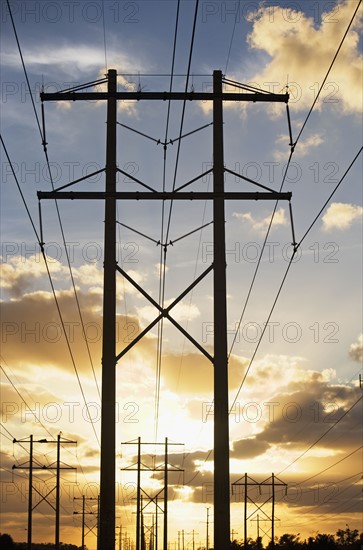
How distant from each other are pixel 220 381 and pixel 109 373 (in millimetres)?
2681

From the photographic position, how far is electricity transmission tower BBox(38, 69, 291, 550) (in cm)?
2394

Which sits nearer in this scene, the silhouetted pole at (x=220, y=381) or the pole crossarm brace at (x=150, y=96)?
the silhouetted pole at (x=220, y=381)

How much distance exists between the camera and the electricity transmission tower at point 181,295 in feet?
78.5

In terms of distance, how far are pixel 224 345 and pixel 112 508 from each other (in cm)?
469

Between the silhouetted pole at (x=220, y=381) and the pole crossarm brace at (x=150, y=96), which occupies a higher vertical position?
the pole crossarm brace at (x=150, y=96)

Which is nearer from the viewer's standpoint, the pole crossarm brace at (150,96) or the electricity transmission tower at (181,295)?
the electricity transmission tower at (181,295)

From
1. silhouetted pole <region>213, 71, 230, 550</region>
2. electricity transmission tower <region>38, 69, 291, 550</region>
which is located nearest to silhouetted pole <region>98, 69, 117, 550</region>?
electricity transmission tower <region>38, 69, 291, 550</region>

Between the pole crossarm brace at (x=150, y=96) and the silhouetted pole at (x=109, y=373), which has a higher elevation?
the pole crossarm brace at (x=150, y=96)

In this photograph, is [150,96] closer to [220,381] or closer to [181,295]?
[181,295]

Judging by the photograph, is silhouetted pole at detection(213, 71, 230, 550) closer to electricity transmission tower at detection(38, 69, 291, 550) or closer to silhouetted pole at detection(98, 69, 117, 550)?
electricity transmission tower at detection(38, 69, 291, 550)

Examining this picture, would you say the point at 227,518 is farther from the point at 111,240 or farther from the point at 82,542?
the point at 82,542

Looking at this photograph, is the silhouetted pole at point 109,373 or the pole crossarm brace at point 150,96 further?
the pole crossarm brace at point 150,96

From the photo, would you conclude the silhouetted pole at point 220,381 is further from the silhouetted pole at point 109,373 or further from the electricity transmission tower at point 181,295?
the silhouetted pole at point 109,373

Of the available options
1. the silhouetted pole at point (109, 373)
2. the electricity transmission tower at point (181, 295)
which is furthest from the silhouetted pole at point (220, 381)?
the silhouetted pole at point (109, 373)
